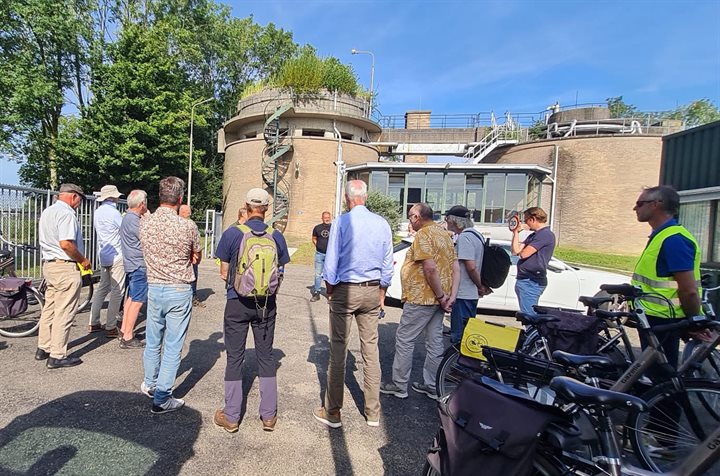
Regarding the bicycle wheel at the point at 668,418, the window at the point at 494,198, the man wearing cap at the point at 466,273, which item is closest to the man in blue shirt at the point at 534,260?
the man wearing cap at the point at 466,273

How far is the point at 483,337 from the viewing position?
350 centimetres

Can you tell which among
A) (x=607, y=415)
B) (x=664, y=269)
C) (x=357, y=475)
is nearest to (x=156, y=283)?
(x=357, y=475)

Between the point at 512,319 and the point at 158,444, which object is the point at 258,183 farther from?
the point at 158,444

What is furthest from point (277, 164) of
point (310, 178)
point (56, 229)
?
point (56, 229)

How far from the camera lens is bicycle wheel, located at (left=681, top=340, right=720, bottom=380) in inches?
121

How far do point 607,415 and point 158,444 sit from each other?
299 centimetres

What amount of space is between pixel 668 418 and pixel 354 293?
7.93ft

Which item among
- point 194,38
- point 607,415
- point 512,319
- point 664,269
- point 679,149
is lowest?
point 512,319

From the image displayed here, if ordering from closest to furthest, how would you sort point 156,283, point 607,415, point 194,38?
point 607,415 < point 156,283 < point 194,38

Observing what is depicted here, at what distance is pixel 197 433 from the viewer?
320cm

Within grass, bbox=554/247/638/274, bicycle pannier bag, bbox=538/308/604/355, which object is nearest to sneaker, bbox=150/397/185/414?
bicycle pannier bag, bbox=538/308/604/355

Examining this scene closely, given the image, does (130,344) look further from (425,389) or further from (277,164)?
(277,164)

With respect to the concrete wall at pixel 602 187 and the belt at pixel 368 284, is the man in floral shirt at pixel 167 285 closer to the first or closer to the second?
the belt at pixel 368 284

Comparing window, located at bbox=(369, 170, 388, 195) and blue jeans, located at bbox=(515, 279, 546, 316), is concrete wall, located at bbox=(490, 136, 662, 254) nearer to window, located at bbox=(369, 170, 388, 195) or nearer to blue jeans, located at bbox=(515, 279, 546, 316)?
window, located at bbox=(369, 170, 388, 195)
